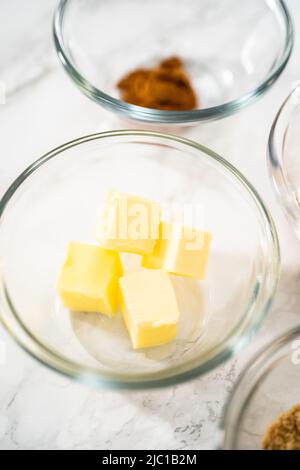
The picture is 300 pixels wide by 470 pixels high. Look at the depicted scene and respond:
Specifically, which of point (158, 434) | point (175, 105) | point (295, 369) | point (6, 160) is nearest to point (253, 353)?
point (295, 369)

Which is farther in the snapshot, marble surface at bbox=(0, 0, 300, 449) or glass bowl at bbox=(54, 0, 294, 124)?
glass bowl at bbox=(54, 0, 294, 124)

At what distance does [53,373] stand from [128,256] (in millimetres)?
285

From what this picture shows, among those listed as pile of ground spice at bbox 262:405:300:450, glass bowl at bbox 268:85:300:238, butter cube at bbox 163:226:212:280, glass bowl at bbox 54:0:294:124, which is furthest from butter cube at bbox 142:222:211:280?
glass bowl at bbox 54:0:294:124

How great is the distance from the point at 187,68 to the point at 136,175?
0.38 meters

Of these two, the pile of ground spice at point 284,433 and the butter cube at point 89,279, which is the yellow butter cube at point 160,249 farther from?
the pile of ground spice at point 284,433

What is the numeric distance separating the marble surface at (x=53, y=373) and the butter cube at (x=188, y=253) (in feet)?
0.63

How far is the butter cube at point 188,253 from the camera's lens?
1052 millimetres

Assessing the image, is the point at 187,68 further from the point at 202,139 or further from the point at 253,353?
the point at 253,353

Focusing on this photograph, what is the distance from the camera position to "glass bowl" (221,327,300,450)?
974mm

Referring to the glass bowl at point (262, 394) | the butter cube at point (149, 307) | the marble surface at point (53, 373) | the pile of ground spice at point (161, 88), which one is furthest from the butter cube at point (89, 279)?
the pile of ground spice at point (161, 88)

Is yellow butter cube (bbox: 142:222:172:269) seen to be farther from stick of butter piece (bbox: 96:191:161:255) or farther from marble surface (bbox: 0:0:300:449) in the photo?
marble surface (bbox: 0:0:300:449)

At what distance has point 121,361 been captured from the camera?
1.06m

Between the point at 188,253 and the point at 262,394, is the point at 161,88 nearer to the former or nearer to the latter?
the point at 188,253

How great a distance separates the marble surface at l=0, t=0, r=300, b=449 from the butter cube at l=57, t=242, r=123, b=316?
158mm
